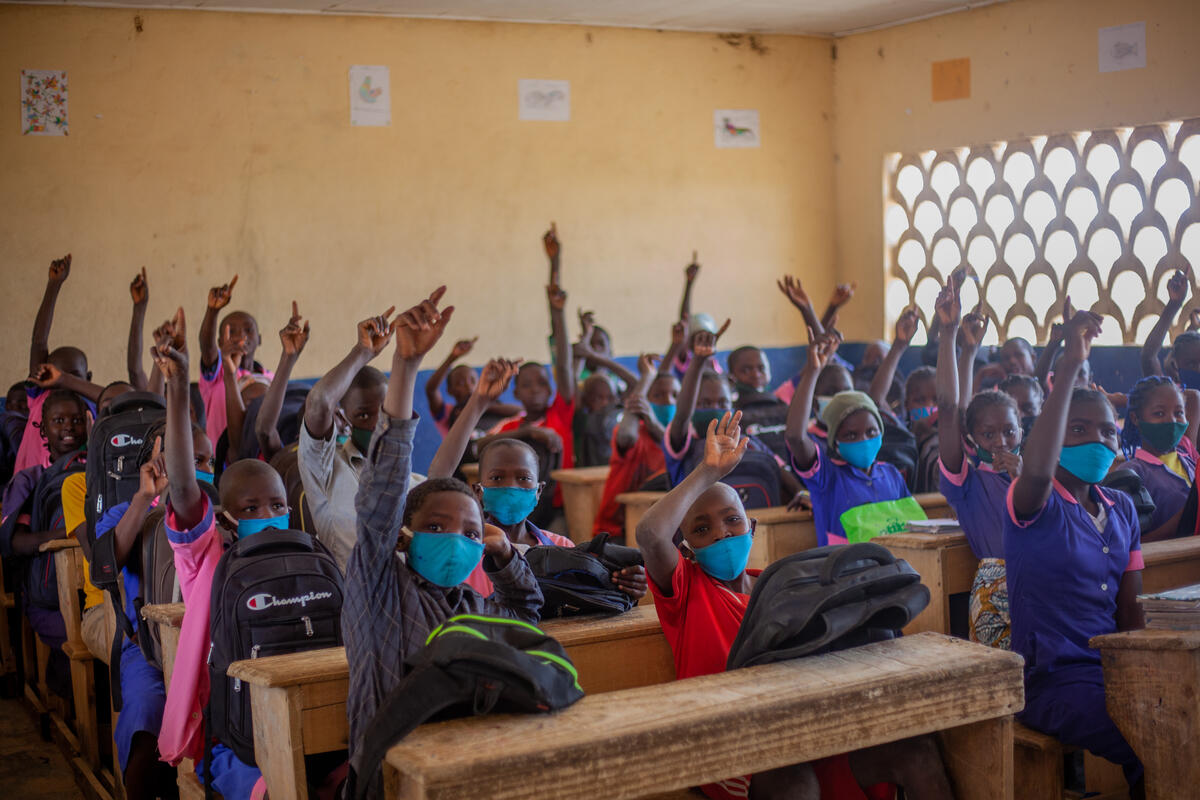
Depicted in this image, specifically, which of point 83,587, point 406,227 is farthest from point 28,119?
point 83,587

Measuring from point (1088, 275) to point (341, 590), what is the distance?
6.05 m

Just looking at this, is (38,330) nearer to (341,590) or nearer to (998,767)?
(341,590)

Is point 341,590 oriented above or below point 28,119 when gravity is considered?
below

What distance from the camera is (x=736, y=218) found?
9.05 m

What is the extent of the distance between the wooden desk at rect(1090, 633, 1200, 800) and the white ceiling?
6.14 meters

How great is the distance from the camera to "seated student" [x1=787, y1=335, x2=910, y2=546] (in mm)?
3914

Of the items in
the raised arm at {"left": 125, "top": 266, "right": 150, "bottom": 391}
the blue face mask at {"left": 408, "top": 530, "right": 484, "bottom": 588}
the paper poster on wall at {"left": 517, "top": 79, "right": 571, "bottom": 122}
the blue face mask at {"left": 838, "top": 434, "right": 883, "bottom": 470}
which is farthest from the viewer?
the paper poster on wall at {"left": 517, "top": 79, "right": 571, "bottom": 122}

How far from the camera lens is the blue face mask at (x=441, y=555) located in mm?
2322

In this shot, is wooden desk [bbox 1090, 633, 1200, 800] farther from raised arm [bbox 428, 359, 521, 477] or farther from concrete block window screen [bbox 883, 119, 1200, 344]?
concrete block window screen [bbox 883, 119, 1200, 344]

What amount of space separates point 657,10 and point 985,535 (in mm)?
5504

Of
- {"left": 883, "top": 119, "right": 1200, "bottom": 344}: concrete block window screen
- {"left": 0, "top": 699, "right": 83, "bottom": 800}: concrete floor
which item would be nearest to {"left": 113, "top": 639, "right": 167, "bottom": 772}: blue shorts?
{"left": 0, "top": 699, "right": 83, "bottom": 800}: concrete floor

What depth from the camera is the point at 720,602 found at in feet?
8.74

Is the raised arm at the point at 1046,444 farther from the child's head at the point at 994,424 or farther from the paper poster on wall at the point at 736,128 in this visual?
the paper poster on wall at the point at 736,128

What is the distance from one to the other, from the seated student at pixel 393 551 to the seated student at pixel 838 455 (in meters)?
1.79
